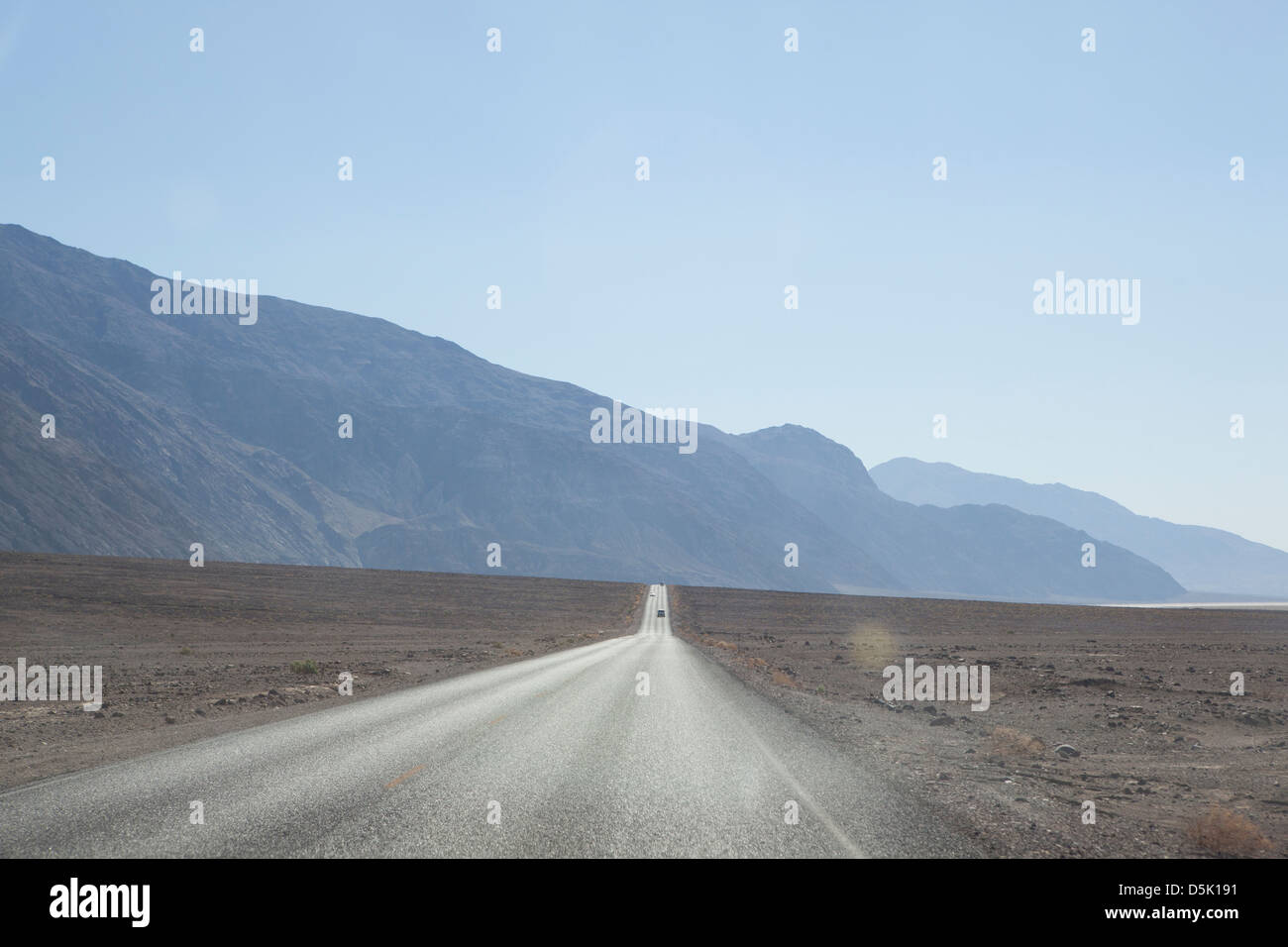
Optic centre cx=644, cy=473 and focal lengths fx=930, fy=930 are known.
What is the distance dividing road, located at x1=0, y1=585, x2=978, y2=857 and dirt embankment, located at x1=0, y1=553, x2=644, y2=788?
2.65 m

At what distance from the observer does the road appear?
27.1 ft

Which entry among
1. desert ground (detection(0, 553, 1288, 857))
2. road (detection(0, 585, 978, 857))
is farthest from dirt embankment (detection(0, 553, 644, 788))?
road (detection(0, 585, 978, 857))

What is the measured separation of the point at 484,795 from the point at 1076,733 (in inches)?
553

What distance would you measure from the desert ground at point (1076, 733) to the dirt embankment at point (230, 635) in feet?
38.0

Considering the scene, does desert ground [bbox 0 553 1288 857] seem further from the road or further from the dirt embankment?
the road

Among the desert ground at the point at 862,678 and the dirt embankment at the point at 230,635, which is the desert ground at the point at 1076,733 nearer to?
the desert ground at the point at 862,678

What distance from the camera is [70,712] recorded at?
19.7 meters

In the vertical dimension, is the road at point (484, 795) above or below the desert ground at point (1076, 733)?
above

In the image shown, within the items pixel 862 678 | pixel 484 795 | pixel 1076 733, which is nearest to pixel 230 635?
pixel 862 678

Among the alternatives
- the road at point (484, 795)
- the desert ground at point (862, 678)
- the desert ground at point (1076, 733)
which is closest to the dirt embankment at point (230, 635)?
the desert ground at point (862, 678)

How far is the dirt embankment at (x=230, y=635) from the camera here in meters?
18.0

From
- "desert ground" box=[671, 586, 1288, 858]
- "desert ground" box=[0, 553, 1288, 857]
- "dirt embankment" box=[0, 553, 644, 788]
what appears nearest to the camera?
"desert ground" box=[671, 586, 1288, 858]
